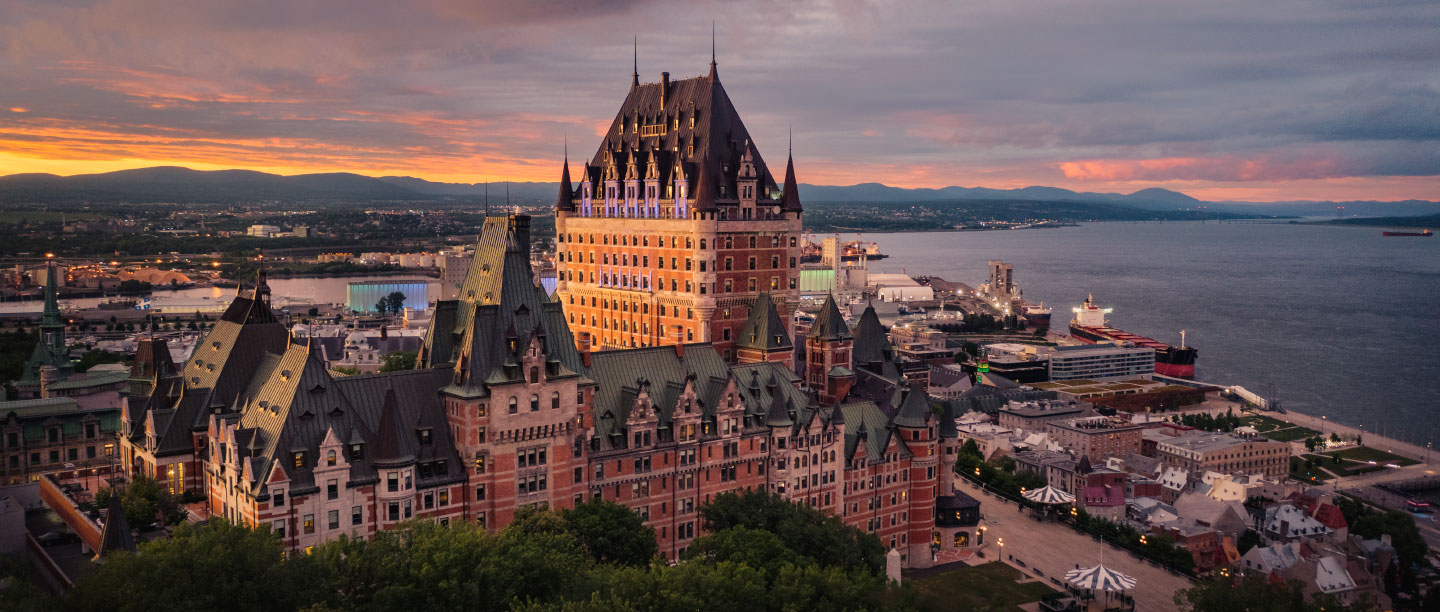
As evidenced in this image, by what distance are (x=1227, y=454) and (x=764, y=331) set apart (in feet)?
295

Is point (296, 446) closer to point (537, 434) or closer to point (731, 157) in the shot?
point (537, 434)

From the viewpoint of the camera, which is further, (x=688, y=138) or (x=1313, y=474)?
(x=1313, y=474)

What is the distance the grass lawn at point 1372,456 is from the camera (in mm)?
163750

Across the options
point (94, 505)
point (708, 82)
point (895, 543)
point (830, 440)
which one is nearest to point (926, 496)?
point (895, 543)

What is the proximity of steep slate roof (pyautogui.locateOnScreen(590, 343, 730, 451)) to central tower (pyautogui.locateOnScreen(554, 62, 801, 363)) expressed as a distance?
18.5 meters

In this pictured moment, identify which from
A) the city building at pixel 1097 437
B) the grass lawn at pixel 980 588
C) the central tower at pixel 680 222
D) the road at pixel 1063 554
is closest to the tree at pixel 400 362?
the central tower at pixel 680 222

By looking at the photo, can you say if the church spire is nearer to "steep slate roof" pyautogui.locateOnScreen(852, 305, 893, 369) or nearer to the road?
"steep slate roof" pyautogui.locateOnScreen(852, 305, 893, 369)

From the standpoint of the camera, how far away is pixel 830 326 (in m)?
99.8

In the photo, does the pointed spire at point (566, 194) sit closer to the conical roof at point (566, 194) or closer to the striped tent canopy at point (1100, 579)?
the conical roof at point (566, 194)

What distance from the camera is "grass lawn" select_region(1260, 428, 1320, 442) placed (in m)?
176

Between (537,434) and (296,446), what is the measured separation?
15.0m

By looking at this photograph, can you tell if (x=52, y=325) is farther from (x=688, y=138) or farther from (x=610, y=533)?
(x=610, y=533)

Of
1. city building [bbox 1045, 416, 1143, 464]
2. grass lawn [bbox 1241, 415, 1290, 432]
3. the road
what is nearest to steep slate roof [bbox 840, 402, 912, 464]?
the road

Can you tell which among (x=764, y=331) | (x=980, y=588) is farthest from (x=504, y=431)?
(x=980, y=588)
